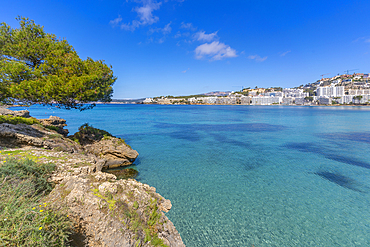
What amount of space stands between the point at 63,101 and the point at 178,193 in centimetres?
1128

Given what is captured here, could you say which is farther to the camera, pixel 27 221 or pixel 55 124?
pixel 55 124

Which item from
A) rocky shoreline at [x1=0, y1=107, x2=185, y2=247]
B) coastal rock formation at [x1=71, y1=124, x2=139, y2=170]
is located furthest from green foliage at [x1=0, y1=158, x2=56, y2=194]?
coastal rock formation at [x1=71, y1=124, x2=139, y2=170]

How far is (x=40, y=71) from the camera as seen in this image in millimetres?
11938

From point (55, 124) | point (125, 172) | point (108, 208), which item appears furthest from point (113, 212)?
point (55, 124)

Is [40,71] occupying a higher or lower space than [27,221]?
higher

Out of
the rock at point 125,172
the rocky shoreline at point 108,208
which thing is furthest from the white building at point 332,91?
the rocky shoreline at point 108,208

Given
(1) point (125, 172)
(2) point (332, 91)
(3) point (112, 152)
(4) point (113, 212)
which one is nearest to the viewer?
(4) point (113, 212)

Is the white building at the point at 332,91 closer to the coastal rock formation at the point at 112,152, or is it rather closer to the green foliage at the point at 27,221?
the coastal rock formation at the point at 112,152

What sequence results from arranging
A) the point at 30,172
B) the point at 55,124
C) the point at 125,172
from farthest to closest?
the point at 55,124, the point at 125,172, the point at 30,172

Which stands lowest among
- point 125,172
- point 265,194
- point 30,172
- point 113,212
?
point 265,194

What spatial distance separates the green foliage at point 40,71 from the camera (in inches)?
420

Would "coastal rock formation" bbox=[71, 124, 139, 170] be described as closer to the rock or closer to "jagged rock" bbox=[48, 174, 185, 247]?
the rock

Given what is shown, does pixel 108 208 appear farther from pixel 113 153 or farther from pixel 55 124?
pixel 55 124

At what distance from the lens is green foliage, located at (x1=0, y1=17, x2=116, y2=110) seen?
10680 mm
